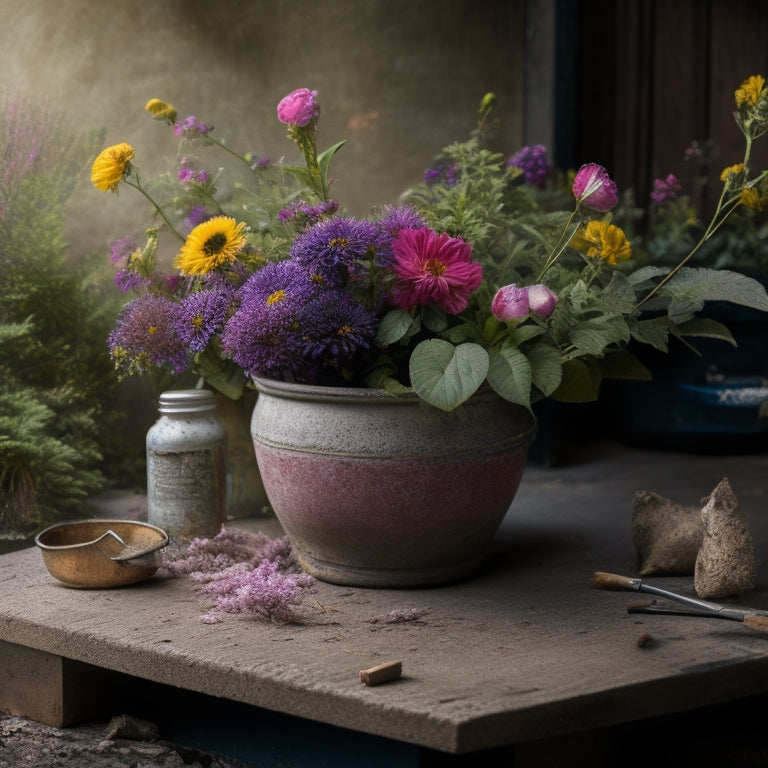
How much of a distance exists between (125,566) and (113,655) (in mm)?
270

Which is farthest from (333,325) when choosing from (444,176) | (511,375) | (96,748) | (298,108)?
(444,176)

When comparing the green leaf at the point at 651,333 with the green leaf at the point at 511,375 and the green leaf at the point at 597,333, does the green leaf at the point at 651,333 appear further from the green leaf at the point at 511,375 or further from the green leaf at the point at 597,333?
the green leaf at the point at 511,375

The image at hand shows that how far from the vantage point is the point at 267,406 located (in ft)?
6.70

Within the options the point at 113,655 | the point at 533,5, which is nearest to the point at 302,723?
the point at 113,655

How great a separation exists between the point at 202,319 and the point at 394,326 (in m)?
0.41

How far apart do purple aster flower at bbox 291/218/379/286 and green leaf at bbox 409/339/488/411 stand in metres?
0.19

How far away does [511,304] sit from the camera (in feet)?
6.00

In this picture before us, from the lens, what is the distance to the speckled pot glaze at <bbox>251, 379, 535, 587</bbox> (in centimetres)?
191

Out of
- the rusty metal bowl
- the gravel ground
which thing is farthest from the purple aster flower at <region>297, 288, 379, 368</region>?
the gravel ground

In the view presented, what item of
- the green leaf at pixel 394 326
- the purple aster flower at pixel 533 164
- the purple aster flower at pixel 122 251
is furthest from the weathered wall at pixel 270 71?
the green leaf at pixel 394 326

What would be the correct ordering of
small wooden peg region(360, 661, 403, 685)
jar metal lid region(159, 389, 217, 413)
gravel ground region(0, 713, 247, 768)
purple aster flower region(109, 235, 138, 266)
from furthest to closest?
purple aster flower region(109, 235, 138, 266) < jar metal lid region(159, 389, 217, 413) < gravel ground region(0, 713, 247, 768) < small wooden peg region(360, 661, 403, 685)

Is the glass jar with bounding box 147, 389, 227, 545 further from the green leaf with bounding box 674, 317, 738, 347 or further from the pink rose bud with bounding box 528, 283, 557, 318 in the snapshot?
the green leaf with bounding box 674, 317, 738, 347

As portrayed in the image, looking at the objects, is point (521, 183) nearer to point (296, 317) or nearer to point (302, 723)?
point (296, 317)

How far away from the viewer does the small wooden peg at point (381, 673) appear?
1571mm
